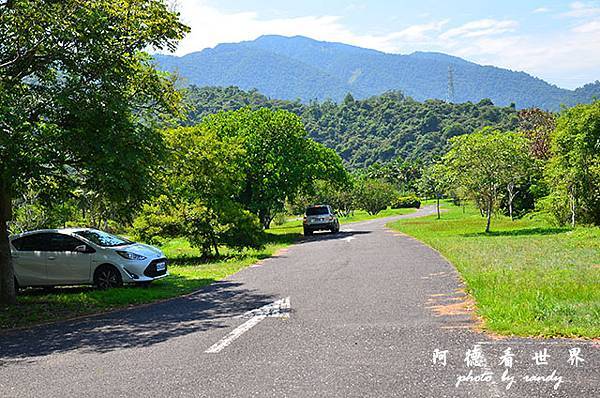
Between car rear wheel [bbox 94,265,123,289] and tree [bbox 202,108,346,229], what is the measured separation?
1922cm

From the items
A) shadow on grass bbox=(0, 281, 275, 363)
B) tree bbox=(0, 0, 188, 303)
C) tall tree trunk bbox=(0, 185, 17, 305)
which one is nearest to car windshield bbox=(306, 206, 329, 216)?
tree bbox=(0, 0, 188, 303)

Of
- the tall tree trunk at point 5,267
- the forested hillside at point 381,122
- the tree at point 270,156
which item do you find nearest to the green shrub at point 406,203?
the forested hillside at point 381,122

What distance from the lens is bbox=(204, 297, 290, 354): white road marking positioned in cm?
781

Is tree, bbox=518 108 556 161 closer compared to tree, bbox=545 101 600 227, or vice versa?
tree, bbox=545 101 600 227

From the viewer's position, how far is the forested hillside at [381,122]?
15762 centimetres

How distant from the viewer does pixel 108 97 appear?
12.5 metres

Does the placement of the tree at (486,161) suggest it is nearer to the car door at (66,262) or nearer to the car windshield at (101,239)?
Result: the car windshield at (101,239)

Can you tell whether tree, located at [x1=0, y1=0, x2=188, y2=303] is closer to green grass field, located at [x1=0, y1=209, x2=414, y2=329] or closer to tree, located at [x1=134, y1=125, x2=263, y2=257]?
green grass field, located at [x1=0, y1=209, x2=414, y2=329]

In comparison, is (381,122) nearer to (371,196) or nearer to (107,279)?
(371,196)

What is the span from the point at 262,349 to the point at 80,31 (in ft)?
27.8

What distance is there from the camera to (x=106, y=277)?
1469cm

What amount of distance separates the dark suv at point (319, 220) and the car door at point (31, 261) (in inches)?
923

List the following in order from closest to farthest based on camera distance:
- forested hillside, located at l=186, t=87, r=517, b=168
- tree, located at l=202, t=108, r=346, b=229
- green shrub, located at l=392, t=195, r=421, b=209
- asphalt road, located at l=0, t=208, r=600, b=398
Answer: asphalt road, located at l=0, t=208, r=600, b=398 < tree, located at l=202, t=108, r=346, b=229 < green shrub, located at l=392, t=195, r=421, b=209 < forested hillside, located at l=186, t=87, r=517, b=168

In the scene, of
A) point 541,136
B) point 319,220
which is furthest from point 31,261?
point 541,136
